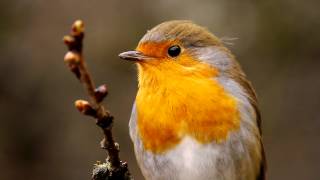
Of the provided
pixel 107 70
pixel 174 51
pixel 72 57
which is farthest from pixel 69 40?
pixel 107 70

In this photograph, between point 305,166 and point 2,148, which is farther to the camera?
point 305,166

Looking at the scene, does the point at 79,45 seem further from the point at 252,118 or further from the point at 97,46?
the point at 97,46

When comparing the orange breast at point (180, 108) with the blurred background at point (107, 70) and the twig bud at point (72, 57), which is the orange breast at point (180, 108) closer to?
the twig bud at point (72, 57)

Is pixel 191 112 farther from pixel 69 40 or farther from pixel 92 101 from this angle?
pixel 69 40

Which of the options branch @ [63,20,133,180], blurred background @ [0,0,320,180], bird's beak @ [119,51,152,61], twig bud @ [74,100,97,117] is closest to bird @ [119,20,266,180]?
bird's beak @ [119,51,152,61]

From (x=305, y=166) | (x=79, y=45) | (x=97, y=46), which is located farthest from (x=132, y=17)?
(x=79, y=45)

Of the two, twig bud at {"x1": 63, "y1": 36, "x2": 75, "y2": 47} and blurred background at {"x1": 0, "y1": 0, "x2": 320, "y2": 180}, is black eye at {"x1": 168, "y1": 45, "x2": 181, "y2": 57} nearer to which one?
twig bud at {"x1": 63, "y1": 36, "x2": 75, "y2": 47}

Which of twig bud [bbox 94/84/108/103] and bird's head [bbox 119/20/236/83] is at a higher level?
bird's head [bbox 119/20/236/83]

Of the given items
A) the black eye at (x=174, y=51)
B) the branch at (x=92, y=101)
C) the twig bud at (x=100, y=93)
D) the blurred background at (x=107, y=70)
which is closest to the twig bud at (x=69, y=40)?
the branch at (x=92, y=101)
